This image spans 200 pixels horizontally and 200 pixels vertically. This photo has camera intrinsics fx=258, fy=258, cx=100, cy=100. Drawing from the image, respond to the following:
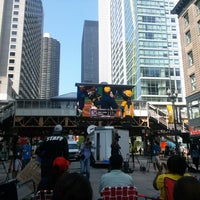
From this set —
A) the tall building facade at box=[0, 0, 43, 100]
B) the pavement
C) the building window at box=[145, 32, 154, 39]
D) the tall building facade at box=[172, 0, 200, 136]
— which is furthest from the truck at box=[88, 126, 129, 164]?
the building window at box=[145, 32, 154, 39]

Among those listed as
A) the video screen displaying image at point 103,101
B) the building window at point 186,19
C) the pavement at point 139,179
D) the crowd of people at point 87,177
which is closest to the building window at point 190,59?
the building window at point 186,19

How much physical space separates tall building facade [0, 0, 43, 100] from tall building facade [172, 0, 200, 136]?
69.4m

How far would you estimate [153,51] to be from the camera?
87.6 meters

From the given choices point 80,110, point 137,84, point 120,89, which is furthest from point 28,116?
point 137,84

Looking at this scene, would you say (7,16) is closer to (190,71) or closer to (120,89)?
(120,89)

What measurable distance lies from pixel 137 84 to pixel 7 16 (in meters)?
63.6

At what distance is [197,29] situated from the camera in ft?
94.4

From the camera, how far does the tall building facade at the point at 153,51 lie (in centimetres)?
8256

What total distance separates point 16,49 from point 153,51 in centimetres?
5561

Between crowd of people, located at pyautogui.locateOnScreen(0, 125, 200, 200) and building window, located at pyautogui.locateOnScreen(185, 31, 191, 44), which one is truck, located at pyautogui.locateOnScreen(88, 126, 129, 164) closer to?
crowd of people, located at pyautogui.locateOnScreen(0, 125, 200, 200)

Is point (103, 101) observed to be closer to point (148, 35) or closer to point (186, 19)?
point (186, 19)

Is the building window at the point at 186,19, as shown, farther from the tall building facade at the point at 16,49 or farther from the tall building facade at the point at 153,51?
the tall building facade at the point at 16,49

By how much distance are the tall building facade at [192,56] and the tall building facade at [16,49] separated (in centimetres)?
6939

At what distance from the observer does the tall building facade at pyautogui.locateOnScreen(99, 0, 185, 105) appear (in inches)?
3250
